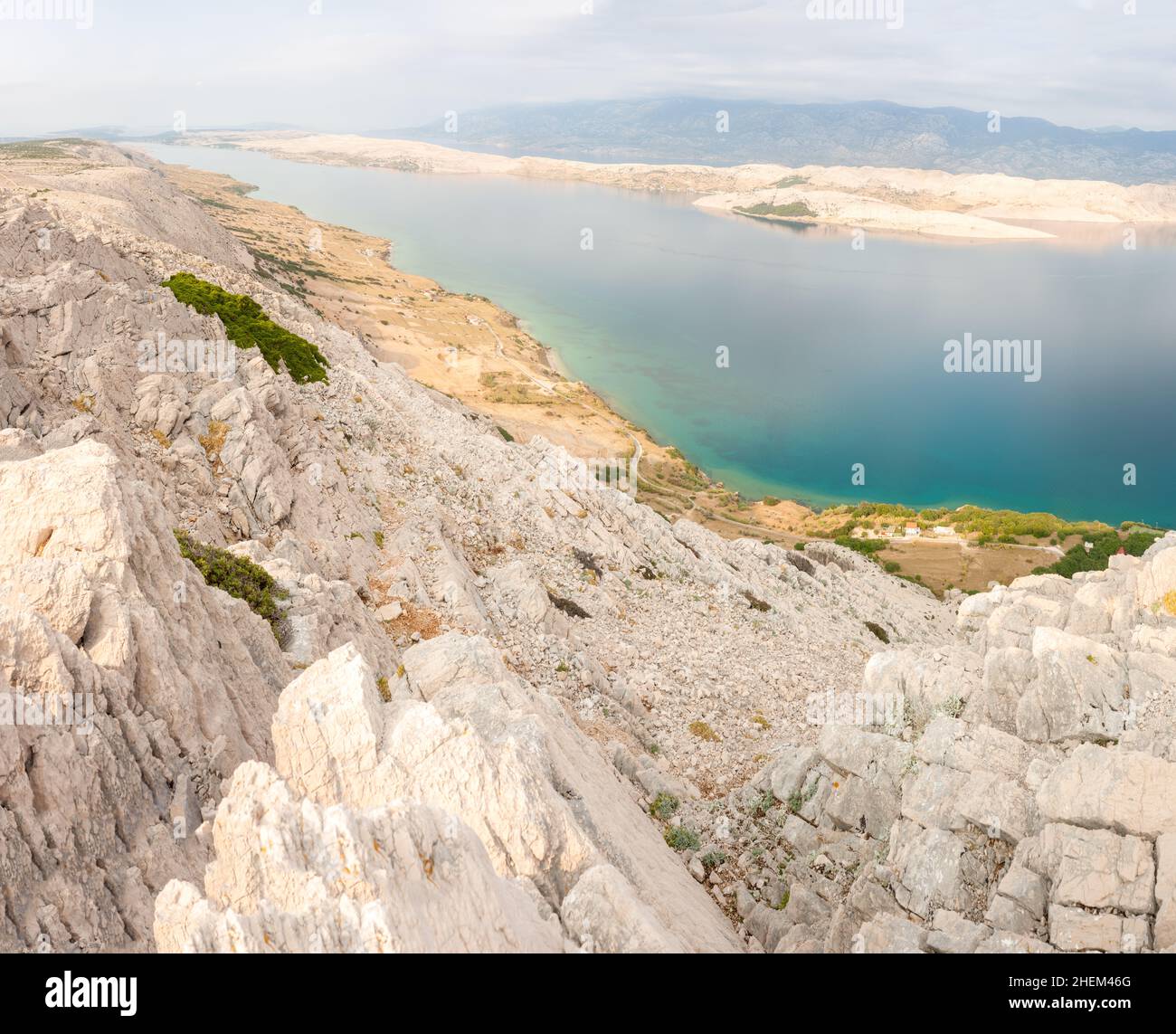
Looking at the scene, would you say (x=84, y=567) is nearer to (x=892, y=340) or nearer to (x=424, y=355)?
(x=424, y=355)

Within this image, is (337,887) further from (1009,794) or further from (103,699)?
(1009,794)

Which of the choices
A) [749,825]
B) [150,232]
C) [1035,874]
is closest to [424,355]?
[150,232]

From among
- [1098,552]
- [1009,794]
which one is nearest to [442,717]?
[1009,794]

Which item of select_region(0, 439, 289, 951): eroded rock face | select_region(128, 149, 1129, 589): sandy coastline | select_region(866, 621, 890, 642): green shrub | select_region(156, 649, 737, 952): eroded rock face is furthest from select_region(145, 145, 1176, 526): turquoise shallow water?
select_region(0, 439, 289, 951): eroded rock face

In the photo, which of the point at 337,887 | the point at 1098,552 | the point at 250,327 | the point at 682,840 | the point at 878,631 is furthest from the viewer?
the point at 1098,552
